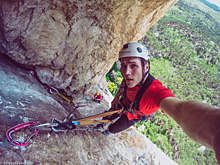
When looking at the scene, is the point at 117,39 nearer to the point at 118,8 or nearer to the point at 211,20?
the point at 118,8

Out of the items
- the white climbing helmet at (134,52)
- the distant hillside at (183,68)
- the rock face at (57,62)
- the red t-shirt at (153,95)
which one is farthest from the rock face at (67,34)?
the distant hillside at (183,68)

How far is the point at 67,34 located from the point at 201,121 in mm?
3162

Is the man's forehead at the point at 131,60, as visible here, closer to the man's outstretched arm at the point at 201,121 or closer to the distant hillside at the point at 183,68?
the man's outstretched arm at the point at 201,121

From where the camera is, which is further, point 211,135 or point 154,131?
point 154,131

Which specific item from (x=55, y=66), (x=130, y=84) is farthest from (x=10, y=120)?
(x=130, y=84)

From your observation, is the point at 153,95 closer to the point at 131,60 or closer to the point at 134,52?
the point at 131,60

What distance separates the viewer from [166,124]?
4125cm

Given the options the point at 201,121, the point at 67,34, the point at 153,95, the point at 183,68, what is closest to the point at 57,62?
the point at 67,34

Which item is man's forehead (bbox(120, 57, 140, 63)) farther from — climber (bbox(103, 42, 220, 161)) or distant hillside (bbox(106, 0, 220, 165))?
distant hillside (bbox(106, 0, 220, 165))

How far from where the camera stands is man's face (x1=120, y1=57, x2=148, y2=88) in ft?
8.85

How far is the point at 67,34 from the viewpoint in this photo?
3273mm

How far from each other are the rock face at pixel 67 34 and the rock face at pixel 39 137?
1.52 ft

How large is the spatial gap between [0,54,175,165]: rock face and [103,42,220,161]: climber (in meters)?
0.83

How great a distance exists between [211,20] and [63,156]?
119 m
